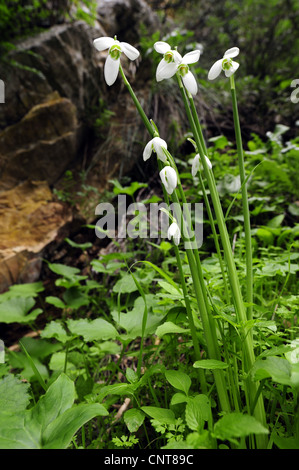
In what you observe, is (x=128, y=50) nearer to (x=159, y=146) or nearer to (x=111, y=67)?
(x=111, y=67)

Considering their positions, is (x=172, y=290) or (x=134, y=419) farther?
(x=172, y=290)

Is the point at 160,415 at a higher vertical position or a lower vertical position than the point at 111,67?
lower

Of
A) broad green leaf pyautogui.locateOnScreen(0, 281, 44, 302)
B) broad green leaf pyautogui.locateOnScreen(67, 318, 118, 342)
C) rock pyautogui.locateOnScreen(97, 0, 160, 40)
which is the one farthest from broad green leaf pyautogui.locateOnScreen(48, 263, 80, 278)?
rock pyautogui.locateOnScreen(97, 0, 160, 40)

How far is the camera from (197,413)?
1.94 feet

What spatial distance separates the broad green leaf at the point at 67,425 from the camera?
1.76 ft

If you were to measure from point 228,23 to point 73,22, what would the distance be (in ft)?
8.84

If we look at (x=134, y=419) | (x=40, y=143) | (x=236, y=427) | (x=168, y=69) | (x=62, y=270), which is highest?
(x=40, y=143)

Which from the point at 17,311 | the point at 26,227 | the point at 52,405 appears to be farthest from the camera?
the point at 26,227

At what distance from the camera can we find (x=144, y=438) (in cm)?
90

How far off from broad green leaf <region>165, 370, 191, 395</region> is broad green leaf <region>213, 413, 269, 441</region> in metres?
0.17

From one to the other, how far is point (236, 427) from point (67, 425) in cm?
33

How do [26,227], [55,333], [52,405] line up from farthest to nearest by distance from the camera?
[26,227]
[55,333]
[52,405]

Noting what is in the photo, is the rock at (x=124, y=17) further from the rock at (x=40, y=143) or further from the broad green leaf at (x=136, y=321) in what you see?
the broad green leaf at (x=136, y=321)

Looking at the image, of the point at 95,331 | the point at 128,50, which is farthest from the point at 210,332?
the point at 128,50
